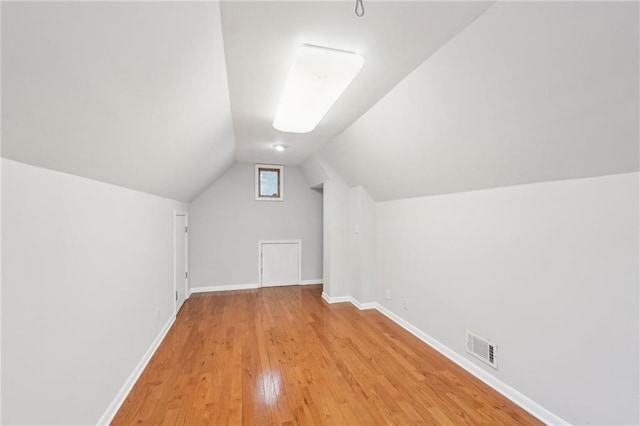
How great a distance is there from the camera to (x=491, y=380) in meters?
2.32

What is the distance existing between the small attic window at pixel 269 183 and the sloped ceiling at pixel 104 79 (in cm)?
329

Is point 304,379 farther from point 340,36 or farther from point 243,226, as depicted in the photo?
point 243,226

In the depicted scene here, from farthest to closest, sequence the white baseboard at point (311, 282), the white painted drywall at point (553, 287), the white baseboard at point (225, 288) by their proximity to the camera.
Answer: the white baseboard at point (311, 282) < the white baseboard at point (225, 288) < the white painted drywall at point (553, 287)

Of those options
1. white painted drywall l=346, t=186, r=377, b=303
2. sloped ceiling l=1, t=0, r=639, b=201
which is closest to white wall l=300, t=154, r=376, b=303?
white painted drywall l=346, t=186, r=377, b=303

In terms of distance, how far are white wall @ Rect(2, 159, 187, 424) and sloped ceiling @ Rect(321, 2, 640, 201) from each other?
214cm

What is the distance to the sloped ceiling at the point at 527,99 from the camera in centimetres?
120

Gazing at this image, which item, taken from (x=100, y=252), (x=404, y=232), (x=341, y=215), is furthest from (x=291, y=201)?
(x=100, y=252)

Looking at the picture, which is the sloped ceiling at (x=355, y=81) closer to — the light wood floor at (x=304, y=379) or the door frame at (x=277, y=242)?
the light wood floor at (x=304, y=379)

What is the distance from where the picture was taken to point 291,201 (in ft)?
18.2

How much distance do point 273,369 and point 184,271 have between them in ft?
8.55

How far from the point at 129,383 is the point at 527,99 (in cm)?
331

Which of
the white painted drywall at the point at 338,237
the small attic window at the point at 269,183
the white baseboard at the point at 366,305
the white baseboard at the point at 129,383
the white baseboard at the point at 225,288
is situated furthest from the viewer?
the small attic window at the point at 269,183

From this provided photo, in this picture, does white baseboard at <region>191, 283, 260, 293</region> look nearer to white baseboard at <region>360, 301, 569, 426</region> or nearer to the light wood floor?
the light wood floor

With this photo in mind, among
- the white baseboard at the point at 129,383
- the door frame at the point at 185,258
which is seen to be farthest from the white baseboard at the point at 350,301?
the white baseboard at the point at 129,383
